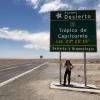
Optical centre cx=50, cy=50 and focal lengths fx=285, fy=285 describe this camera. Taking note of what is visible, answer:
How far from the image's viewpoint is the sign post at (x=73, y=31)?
1808cm

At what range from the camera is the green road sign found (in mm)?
18078

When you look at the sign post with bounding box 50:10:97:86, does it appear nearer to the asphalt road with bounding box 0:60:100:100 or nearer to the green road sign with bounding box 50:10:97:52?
the green road sign with bounding box 50:10:97:52

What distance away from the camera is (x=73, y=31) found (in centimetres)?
1836

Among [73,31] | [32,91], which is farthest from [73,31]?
[32,91]

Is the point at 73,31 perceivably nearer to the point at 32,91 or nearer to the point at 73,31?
the point at 73,31

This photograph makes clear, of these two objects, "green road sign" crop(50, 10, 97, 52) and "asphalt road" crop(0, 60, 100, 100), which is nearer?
"asphalt road" crop(0, 60, 100, 100)

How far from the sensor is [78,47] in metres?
18.4

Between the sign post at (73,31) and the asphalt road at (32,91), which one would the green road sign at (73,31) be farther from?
the asphalt road at (32,91)

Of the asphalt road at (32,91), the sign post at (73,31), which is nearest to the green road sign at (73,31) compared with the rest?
the sign post at (73,31)

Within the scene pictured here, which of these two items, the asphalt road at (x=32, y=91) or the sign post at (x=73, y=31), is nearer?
the asphalt road at (x=32, y=91)

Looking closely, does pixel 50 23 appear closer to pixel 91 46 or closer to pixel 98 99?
pixel 91 46

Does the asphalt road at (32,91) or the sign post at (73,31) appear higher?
the sign post at (73,31)

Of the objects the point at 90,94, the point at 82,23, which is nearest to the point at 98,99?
the point at 90,94

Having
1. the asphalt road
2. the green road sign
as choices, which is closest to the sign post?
the green road sign
